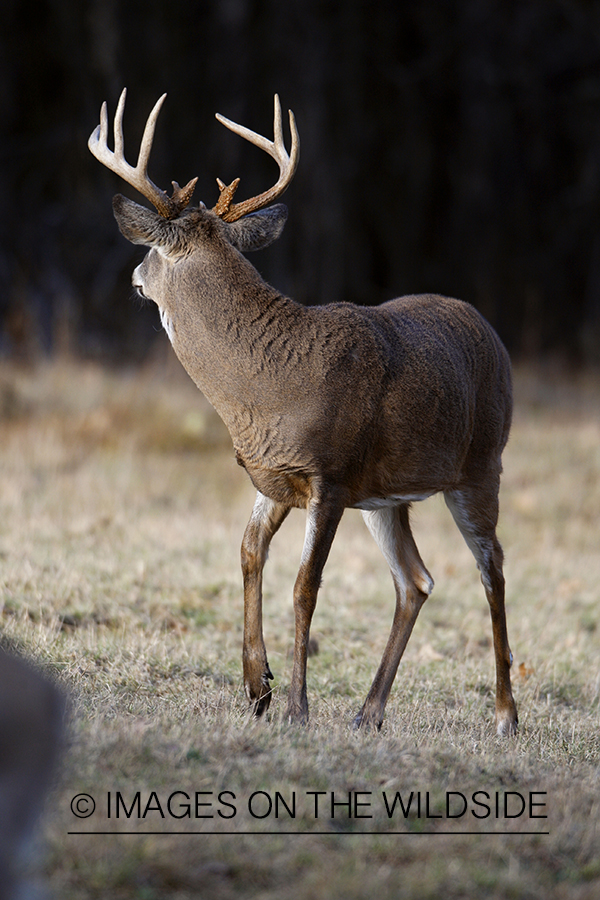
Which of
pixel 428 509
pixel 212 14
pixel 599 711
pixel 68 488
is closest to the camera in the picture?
pixel 599 711

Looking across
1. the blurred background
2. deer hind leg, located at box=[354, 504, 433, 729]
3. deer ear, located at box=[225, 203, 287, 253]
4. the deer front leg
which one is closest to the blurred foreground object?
the deer front leg

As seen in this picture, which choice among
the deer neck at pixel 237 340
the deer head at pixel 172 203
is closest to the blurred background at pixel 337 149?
the deer head at pixel 172 203

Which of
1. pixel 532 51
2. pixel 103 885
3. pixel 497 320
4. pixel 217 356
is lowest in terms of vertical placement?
pixel 497 320

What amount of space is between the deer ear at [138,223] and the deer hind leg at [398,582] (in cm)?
173

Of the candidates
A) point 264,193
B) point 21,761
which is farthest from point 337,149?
point 21,761

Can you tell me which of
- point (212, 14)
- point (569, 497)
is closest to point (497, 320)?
point (212, 14)

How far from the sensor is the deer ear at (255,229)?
5.07 metres

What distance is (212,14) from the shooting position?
18.4 m

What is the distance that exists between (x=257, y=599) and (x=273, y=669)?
106cm

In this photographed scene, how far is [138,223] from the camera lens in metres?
4.80

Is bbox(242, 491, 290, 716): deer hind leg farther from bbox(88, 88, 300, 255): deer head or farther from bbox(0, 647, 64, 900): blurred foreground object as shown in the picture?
bbox(0, 647, 64, 900): blurred foreground object

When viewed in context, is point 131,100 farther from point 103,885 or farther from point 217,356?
point 103,885

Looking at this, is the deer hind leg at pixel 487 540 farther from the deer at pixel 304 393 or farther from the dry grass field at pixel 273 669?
the dry grass field at pixel 273 669

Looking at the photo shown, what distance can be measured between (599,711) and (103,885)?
11.8ft
